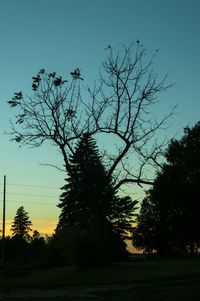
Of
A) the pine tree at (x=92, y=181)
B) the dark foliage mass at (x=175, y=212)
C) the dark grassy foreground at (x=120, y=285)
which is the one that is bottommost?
the dark grassy foreground at (x=120, y=285)

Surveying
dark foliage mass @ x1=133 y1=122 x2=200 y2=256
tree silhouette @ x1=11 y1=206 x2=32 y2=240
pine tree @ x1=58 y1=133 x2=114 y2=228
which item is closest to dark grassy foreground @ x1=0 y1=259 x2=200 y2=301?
pine tree @ x1=58 y1=133 x2=114 y2=228

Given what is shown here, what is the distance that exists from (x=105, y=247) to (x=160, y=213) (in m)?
46.0

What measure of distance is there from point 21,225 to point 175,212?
7754 centimetres

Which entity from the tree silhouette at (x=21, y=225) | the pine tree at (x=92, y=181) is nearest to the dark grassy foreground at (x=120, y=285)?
the pine tree at (x=92, y=181)

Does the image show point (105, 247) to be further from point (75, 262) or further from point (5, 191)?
point (5, 191)

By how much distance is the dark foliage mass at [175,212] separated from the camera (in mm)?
67250

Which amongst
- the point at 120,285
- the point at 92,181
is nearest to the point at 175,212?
the point at 92,181

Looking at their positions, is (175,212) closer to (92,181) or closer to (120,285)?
(92,181)

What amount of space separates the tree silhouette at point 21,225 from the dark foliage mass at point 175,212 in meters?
62.7

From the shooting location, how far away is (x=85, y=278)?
29.7 meters

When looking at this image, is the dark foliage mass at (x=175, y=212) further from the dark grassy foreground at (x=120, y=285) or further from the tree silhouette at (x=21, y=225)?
the tree silhouette at (x=21, y=225)

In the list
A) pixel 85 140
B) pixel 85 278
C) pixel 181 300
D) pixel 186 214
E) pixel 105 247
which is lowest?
pixel 181 300

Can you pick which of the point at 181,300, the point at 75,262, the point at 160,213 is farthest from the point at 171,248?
the point at 181,300

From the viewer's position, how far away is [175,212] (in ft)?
253
